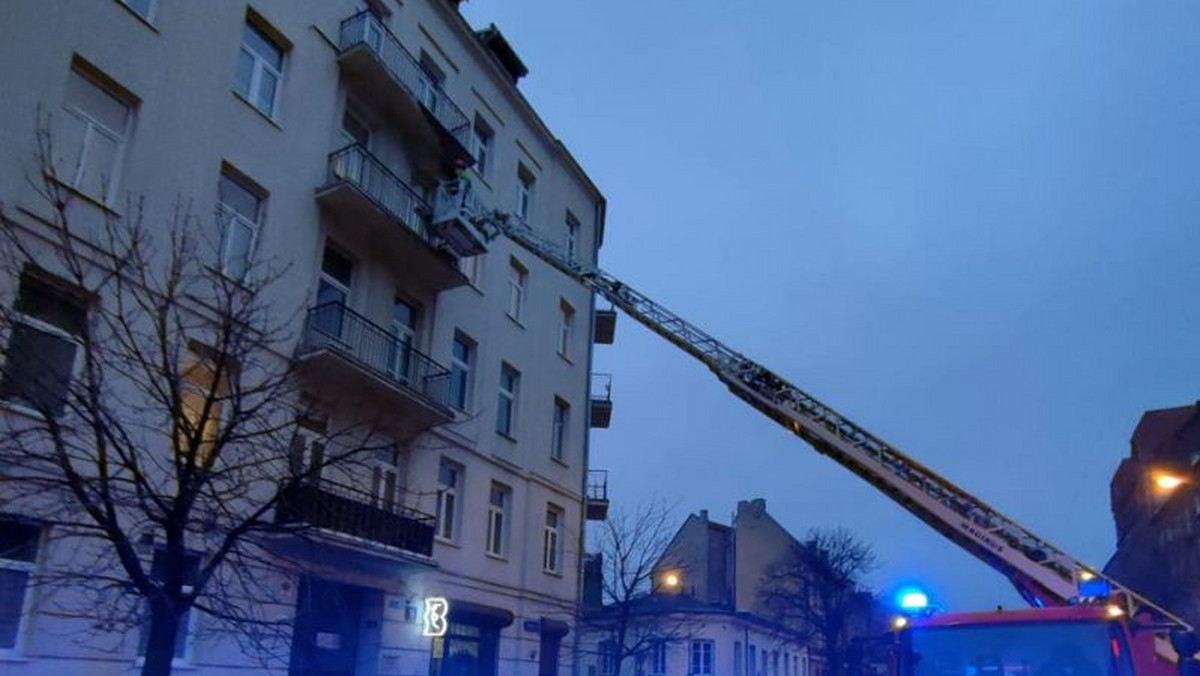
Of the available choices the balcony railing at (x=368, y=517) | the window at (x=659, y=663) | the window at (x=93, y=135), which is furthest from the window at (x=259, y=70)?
the window at (x=659, y=663)

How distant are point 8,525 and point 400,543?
6631 mm

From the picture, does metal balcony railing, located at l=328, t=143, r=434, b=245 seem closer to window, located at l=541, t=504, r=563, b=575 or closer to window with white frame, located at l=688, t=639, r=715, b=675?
window, located at l=541, t=504, r=563, b=575

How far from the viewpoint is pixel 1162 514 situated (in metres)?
49.5

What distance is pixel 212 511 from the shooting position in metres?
9.23

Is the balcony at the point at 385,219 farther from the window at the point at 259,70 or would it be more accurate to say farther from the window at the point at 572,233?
the window at the point at 572,233

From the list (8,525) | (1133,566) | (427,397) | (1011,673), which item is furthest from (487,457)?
(1133,566)

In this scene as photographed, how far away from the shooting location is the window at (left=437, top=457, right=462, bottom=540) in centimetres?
1942

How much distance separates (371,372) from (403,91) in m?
5.65

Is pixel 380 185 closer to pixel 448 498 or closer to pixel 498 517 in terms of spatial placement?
pixel 448 498

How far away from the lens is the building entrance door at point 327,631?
51.3ft

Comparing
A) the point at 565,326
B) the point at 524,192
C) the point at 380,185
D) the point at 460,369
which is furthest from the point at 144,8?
the point at 565,326

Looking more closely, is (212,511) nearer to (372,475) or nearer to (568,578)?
(372,475)

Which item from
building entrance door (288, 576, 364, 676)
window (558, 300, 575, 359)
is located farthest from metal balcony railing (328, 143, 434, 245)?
window (558, 300, 575, 359)

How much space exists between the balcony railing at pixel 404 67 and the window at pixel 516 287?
3390 millimetres
